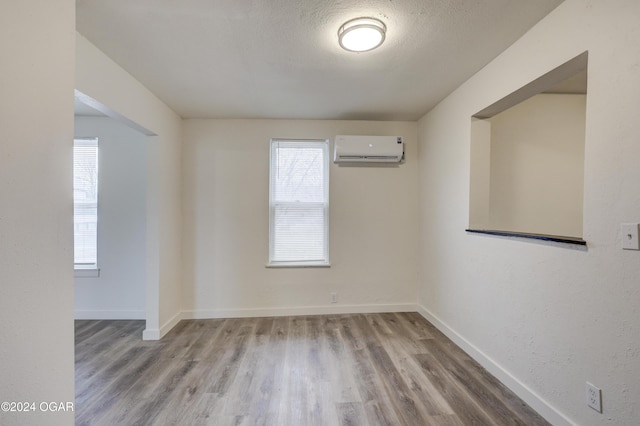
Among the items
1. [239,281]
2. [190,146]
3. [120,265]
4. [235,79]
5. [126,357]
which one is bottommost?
[126,357]

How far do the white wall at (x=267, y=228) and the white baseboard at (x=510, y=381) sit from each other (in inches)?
32.9

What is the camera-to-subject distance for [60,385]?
111cm

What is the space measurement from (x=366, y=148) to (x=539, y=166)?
5.63 ft

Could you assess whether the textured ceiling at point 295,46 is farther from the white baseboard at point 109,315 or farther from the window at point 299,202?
the white baseboard at point 109,315

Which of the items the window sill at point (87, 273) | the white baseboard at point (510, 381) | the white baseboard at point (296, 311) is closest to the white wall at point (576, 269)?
the white baseboard at point (510, 381)

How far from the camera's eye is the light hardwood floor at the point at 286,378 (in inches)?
62.5

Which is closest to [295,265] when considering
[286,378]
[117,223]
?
[286,378]

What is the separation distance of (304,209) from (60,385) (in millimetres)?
2444

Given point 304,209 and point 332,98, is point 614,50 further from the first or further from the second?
point 304,209

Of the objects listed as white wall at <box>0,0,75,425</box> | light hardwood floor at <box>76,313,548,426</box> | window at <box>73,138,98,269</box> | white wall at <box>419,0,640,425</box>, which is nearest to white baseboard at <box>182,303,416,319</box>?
light hardwood floor at <box>76,313,548,426</box>

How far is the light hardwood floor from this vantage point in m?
1.59

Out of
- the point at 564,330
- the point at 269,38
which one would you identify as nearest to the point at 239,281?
the point at 269,38

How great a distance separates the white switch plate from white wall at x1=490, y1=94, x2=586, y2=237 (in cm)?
136

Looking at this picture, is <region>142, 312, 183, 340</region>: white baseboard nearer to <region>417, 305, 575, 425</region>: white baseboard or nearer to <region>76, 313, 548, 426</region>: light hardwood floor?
<region>76, 313, 548, 426</region>: light hardwood floor
